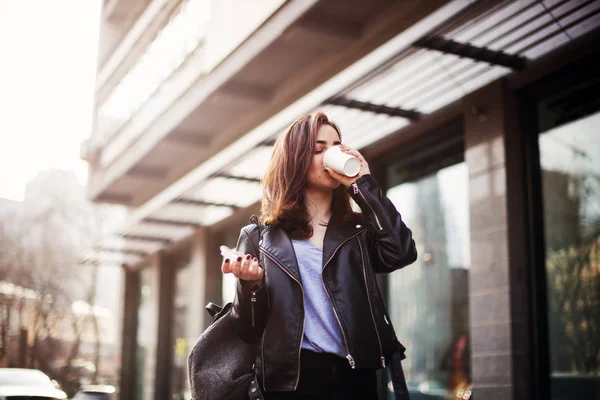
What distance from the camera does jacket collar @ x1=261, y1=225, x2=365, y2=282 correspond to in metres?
2.67

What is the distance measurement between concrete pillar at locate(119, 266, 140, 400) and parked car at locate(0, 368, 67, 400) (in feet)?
29.6

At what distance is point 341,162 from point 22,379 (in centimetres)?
889

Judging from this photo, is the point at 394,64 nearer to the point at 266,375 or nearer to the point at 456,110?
the point at 456,110

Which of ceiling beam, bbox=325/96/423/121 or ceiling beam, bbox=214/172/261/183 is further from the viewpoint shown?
ceiling beam, bbox=214/172/261/183

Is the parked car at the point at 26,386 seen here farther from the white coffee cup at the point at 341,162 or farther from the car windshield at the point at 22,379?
the white coffee cup at the point at 341,162

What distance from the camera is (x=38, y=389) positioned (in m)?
9.51

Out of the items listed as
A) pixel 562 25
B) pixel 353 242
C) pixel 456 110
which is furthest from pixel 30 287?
pixel 353 242

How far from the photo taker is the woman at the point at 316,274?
8.27 ft

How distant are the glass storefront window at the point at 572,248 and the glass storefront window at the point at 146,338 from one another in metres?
11.8

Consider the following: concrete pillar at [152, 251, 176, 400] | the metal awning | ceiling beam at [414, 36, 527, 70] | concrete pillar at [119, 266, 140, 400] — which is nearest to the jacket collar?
the metal awning

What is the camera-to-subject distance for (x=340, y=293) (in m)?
2.59

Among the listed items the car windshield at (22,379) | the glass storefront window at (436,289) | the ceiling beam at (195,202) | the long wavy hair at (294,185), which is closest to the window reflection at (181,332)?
the ceiling beam at (195,202)

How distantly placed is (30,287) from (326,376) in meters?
28.3

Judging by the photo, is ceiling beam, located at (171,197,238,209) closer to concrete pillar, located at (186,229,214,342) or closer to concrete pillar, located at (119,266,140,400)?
concrete pillar, located at (186,229,214,342)
